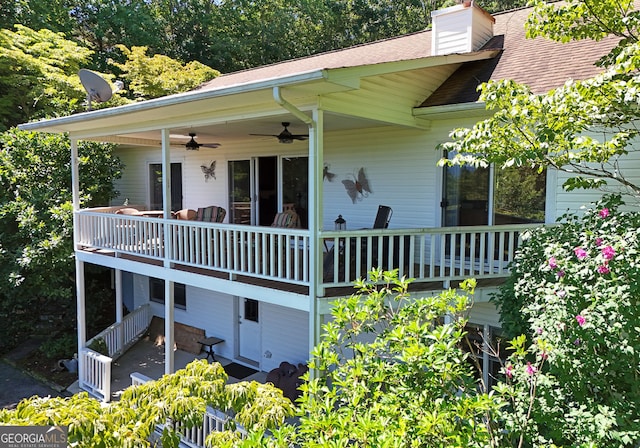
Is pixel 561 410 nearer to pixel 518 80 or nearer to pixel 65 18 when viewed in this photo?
pixel 518 80

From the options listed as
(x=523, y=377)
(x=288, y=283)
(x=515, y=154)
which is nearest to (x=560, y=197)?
(x=515, y=154)

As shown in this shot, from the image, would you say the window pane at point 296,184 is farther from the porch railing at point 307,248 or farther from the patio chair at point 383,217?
the patio chair at point 383,217

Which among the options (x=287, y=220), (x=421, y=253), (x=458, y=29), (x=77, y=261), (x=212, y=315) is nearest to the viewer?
(x=421, y=253)

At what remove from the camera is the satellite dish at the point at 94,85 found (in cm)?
927

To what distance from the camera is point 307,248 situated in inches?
219

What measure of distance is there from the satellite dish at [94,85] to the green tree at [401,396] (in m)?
8.60

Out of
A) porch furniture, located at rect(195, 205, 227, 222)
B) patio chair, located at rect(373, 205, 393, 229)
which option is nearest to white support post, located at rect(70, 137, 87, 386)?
porch furniture, located at rect(195, 205, 227, 222)

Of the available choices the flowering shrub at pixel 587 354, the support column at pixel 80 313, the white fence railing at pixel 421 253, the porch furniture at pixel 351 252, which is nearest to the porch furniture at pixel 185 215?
the support column at pixel 80 313

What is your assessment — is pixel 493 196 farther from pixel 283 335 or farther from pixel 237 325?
pixel 237 325

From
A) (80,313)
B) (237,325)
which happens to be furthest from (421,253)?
(80,313)

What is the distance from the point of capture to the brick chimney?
759cm

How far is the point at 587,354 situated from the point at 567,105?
2227 millimetres

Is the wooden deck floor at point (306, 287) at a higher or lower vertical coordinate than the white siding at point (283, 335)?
higher

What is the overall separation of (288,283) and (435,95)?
3.81 metres
